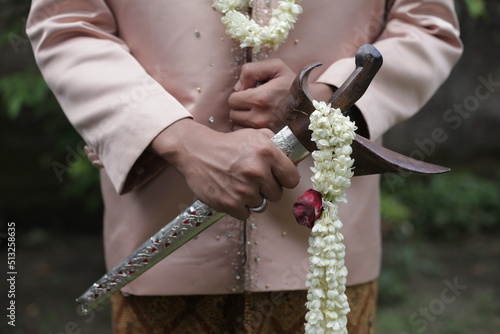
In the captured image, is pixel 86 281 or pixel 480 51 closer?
pixel 86 281

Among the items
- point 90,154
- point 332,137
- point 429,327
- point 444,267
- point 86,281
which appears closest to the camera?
point 332,137

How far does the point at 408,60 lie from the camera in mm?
1488

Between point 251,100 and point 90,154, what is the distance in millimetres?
466

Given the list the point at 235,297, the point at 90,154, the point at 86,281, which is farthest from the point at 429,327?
the point at 90,154

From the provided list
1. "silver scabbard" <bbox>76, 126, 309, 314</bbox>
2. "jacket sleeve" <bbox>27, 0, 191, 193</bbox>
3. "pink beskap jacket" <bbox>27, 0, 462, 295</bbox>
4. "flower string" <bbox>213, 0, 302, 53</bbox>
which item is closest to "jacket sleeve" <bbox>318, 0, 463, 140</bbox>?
"pink beskap jacket" <bbox>27, 0, 462, 295</bbox>

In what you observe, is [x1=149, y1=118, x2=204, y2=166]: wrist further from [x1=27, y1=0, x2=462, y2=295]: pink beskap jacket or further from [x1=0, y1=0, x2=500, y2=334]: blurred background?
[x1=0, y1=0, x2=500, y2=334]: blurred background

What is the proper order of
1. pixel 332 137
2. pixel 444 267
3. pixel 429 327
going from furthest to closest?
pixel 444 267, pixel 429 327, pixel 332 137

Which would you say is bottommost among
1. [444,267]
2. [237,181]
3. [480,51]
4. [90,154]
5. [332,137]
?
[444,267]

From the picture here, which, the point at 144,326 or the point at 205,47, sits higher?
the point at 205,47

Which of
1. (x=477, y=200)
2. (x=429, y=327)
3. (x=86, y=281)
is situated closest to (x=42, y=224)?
(x=86, y=281)

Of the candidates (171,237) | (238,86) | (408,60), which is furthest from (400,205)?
(171,237)

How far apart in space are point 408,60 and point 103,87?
2.24 ft

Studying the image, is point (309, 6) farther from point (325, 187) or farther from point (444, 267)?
point (444, 267)

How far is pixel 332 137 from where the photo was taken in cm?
116
